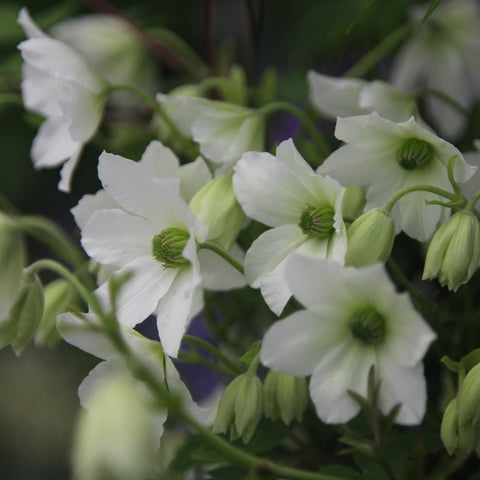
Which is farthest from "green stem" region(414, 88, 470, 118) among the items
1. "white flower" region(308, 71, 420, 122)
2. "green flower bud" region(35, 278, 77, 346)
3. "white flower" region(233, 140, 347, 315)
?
"green flower bud" region(35, 278, 77, 346)

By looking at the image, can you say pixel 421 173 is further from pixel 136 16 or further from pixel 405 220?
pixel 136 16

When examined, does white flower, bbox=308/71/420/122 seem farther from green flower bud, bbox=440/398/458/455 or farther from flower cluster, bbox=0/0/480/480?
green flower bud, bbox=440/398/458/455

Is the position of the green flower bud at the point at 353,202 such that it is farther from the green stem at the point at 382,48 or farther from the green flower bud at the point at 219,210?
the green stem at the point at 382,48

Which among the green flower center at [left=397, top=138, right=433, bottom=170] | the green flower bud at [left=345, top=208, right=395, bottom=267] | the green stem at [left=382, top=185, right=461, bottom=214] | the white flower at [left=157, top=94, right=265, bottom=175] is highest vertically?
the green stem at [left=382, top=185, right=461, bottom=214]

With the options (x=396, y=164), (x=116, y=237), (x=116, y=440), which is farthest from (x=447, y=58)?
(x=116, y=440)

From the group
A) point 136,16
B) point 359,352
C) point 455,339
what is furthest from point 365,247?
point 136,16

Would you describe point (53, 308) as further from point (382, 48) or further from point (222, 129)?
point (382, 48)

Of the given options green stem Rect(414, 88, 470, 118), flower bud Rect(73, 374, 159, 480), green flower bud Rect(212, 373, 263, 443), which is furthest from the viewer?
green stem Rect(414, 88, 470, 118)
